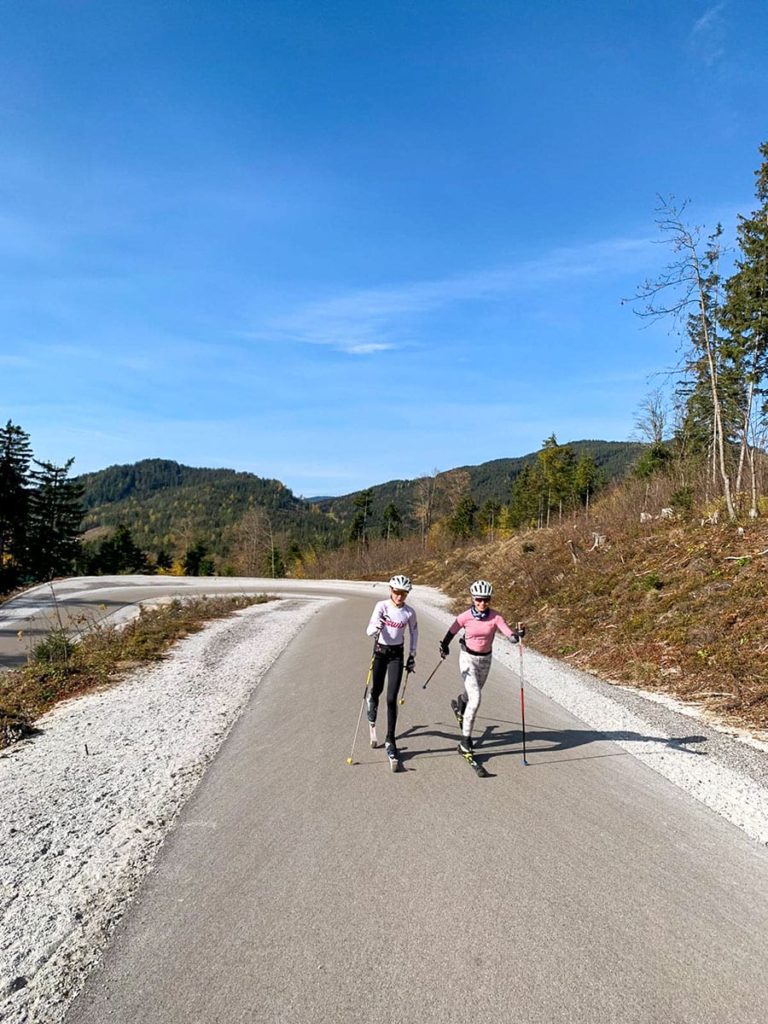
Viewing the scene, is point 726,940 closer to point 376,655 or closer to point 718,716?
point 376,655

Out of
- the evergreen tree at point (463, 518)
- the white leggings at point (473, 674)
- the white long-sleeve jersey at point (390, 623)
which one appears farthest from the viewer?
the evergreen tree at point (463, 518)

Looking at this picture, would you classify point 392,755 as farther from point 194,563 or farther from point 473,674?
point 194,563

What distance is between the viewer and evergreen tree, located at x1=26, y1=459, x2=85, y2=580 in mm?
55031

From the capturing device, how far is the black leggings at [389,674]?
22.7ft

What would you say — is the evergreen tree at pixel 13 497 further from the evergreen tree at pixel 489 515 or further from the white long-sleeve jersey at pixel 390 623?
the evergreen tree at pixel 489 515

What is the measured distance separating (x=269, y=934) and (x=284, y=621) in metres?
18.7

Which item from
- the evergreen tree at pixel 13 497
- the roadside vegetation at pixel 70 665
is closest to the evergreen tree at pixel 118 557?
the evergreen tree at pixel 13 497

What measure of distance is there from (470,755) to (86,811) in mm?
3886

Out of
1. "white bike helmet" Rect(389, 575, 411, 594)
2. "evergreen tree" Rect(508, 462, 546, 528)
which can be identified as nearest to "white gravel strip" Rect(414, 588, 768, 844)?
"white bike helmet" Rect(389, 575, 411, 594)

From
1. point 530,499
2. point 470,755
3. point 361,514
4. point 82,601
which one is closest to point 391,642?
point 470,755

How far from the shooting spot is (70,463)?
59.6 metres

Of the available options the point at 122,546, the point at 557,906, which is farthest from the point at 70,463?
the point at 557,906

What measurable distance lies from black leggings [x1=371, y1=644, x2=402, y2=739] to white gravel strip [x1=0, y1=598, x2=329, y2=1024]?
2118 mm

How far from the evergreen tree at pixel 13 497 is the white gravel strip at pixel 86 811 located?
40.5m
